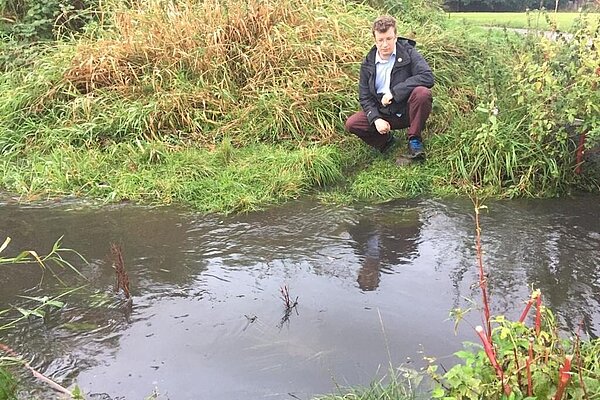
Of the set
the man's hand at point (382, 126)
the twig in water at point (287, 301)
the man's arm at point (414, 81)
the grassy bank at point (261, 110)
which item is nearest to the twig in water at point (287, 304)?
the twig in water at point (287, 301)

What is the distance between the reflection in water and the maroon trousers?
3.35 feet

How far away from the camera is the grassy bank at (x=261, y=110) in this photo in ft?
16.6

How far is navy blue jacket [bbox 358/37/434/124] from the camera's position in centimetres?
543

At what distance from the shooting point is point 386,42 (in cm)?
539

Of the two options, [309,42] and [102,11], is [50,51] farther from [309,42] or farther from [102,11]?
[309,42]

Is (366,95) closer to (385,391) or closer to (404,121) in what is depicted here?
(404,121)

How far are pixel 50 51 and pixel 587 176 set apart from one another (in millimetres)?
6163

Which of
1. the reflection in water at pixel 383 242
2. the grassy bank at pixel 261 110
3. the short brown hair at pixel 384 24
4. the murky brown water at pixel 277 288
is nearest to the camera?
the murky brown water at pixel 277 288

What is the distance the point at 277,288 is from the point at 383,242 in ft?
3.13

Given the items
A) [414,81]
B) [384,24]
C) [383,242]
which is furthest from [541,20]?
[383,242]

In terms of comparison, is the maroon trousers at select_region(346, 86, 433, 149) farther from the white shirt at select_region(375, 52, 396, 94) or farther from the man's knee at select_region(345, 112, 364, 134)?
the white shirt at select_region(375, 52, 396, 94)

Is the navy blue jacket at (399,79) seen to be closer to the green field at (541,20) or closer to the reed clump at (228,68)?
the reed clump at (228,68)

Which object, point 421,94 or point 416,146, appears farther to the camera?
point 416,146

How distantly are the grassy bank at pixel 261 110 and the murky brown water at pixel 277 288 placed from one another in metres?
0.38
